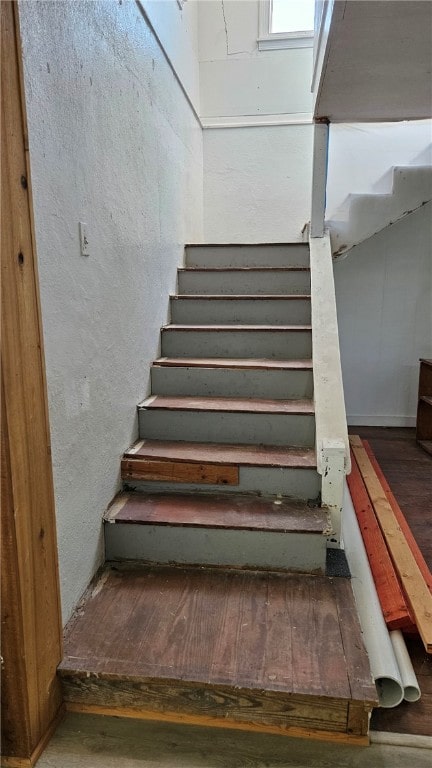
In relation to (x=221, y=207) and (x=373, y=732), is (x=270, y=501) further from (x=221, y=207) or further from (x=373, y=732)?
(x=221, y=207)

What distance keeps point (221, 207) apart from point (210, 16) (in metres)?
1.55

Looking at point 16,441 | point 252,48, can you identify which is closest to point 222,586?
point 16,441

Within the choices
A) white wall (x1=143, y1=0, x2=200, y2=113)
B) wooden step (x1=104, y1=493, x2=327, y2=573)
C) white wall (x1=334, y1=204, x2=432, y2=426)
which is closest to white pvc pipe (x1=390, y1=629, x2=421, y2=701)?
wooden step (x1=104, y1=493, x2=327, y2=573)

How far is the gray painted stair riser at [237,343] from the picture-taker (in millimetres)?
2490

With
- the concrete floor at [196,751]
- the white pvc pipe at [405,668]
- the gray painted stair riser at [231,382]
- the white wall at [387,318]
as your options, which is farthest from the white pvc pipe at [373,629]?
the white wall at [387,318]

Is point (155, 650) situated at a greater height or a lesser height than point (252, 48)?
lesser

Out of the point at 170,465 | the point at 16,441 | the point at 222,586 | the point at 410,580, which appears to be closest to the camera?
the point at 16,441

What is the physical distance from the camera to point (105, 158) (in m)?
1.68

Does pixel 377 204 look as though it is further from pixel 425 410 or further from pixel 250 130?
pixel 425 410

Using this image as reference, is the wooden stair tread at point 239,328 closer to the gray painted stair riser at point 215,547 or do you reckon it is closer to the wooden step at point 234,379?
the wooden step at point 234,379

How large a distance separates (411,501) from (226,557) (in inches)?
56.2

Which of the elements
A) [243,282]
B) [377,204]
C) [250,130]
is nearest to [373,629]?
[243,282]

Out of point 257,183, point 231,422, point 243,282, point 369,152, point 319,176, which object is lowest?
point 231,422

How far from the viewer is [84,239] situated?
4.87ft
